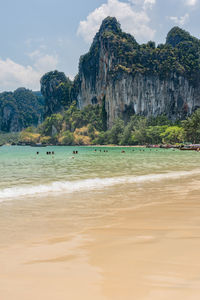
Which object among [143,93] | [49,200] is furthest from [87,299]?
[143,93]

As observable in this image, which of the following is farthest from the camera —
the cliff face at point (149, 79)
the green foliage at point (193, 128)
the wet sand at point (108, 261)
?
the cliff face at point (149, 79)

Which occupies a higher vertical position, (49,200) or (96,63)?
(96,63)

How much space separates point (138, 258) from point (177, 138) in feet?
371

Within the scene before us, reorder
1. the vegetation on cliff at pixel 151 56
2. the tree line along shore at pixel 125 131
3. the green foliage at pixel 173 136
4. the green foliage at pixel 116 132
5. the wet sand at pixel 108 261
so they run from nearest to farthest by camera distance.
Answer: the wet sand at pixel 108 261, the tree line along shore at pixel 125 131, the green foliage at pixel 173 136, the green foliage at pixel 116 132, the vegetation on cliff at pixel 151 56

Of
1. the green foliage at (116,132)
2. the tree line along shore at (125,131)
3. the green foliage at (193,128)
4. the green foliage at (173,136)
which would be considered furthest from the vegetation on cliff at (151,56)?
the green foliage at (193,128)

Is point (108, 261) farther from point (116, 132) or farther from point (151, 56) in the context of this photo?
point (151, 56)

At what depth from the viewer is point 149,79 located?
530 ft

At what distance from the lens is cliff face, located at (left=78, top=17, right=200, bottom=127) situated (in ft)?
520

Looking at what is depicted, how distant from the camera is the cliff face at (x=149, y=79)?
158500 millimetres

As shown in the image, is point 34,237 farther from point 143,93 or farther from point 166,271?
point 143,93

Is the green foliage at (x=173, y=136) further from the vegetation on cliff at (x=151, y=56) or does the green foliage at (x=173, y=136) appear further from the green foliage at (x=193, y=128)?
the vegetation on cliff at (x=151, y=56)

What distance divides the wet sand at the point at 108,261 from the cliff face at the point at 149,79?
155413mm

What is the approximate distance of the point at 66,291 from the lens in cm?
358

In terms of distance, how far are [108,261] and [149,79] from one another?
164 meters
